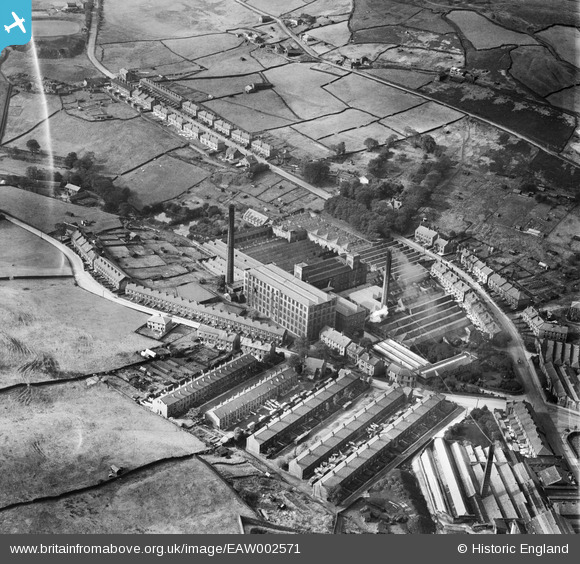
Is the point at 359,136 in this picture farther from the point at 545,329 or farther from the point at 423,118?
the point at 545,329

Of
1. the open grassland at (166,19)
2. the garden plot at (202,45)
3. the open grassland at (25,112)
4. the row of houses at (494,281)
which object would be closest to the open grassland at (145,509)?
the row of houses at (494,281)

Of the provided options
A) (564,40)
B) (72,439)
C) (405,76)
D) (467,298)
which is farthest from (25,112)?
(72,439)

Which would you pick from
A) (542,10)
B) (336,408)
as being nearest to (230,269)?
(336,408)

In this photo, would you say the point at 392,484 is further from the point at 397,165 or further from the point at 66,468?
the point at 397,165

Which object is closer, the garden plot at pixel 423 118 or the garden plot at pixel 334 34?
the garden plot at pixel 423 118

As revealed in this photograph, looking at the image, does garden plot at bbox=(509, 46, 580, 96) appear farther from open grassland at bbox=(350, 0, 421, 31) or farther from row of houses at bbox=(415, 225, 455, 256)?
row of houses at bbox=(415, 225, 455, 256)

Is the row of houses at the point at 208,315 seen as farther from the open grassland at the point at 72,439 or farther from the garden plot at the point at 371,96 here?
the garden plot at the point at 371,96
